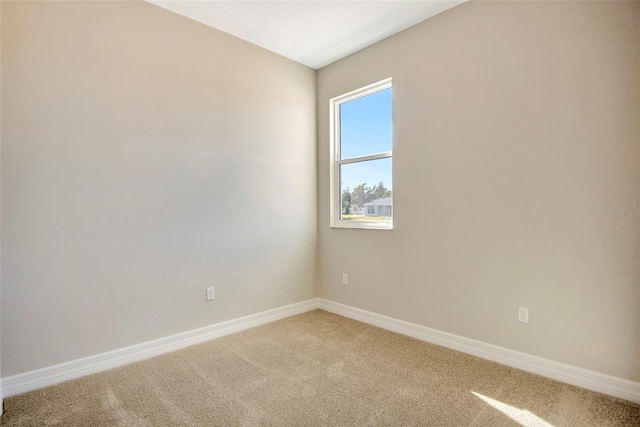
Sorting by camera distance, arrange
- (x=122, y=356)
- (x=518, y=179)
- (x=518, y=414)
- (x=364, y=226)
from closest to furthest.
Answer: (x=518, y=414) < (x=518, y=179) < (x=122, y=356) < (x=364, y=226)

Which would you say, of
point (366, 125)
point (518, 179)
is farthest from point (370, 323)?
point (366, 125)

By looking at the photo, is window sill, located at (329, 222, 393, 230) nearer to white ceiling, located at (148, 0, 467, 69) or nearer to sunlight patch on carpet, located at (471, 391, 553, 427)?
sunlight patch on carpet, located at (471, 391, 553, 427)

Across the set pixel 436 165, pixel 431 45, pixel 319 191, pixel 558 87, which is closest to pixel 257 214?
pixel 319 191

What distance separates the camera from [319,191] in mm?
3742

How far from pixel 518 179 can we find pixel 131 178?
2796mm

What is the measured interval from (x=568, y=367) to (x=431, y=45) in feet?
8.42

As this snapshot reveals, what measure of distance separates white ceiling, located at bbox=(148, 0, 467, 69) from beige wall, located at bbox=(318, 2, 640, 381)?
0.48ft

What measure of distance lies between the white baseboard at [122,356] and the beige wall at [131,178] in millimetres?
58

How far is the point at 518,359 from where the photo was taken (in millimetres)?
2275

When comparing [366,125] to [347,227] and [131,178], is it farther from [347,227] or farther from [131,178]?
[131,178]

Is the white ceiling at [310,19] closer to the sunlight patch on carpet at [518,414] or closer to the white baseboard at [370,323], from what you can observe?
the white baseboard at [370,323]

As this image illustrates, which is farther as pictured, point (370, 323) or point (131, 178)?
point (370, 323)

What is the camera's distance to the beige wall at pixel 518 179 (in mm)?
1911

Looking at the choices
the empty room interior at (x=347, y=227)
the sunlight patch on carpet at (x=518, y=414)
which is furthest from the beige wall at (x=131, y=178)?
the sunlight patch on carpet at (x=518, y=414)
